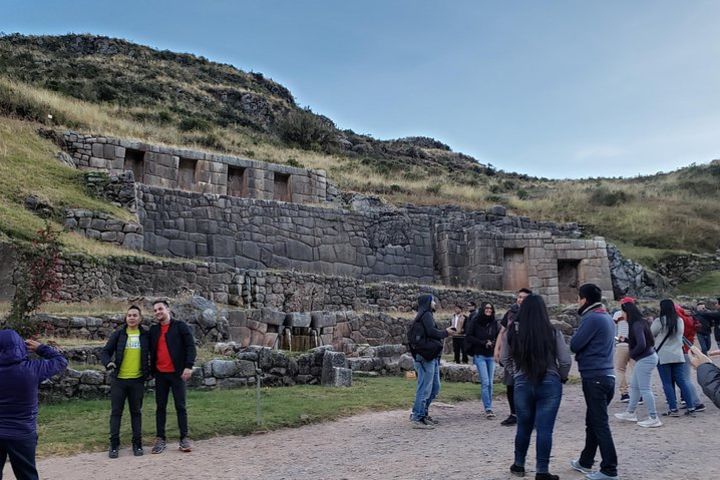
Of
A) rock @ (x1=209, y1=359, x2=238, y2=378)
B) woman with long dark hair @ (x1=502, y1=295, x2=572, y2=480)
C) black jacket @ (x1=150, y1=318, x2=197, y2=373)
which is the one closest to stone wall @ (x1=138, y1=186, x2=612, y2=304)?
rock @ (x1=209, y1=359, x2=238, y2=378)

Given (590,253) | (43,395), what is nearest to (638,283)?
(590,253)

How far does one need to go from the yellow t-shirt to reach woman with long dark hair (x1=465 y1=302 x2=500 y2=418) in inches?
190

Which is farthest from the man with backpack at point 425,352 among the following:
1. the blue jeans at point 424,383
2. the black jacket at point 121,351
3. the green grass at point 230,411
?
the black jacket at point 121,351

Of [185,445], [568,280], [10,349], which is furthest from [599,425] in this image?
A: [568,280]

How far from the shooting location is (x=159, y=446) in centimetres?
809

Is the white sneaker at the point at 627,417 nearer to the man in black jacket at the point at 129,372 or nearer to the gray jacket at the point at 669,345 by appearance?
the gray jacket at the point at 669,345

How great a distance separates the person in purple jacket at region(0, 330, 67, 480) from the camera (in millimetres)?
5527

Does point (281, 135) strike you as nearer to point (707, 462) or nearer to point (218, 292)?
point (218, 292)

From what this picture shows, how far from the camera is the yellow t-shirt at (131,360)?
8148mm

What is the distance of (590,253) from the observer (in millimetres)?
27281

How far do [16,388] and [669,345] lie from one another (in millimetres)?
8441

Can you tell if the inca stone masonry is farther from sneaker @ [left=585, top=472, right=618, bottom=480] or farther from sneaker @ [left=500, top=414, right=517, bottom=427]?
sneaker @ [left=585, top=472, right=618, bottom=480]

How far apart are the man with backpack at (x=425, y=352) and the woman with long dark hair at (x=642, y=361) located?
243 centimetres

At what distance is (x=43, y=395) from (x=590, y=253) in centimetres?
2228
